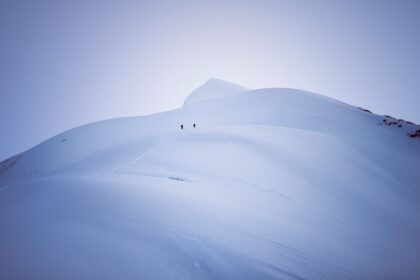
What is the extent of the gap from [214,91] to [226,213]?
39192mm

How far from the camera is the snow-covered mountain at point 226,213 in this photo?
435 centimetres

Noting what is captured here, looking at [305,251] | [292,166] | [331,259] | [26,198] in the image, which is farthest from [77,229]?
[292,166]

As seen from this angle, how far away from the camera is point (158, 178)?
855 cm

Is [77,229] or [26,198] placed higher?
[77,229]

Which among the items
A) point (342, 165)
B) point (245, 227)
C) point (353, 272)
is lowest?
point (353, 272)

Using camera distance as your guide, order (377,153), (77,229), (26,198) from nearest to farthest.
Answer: (77,229) < (26,198) < (377,153)

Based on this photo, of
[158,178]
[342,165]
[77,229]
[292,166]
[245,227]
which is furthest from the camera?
[342,165]

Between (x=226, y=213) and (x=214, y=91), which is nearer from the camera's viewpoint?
(x=226, y=213)

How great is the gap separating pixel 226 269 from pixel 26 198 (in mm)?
5796

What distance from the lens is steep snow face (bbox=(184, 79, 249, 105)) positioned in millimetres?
42750

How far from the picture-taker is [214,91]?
44188mm

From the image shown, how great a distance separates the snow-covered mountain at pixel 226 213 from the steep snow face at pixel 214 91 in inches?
1083

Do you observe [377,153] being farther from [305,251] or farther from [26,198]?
[26,198]

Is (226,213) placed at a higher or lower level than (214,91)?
lower
